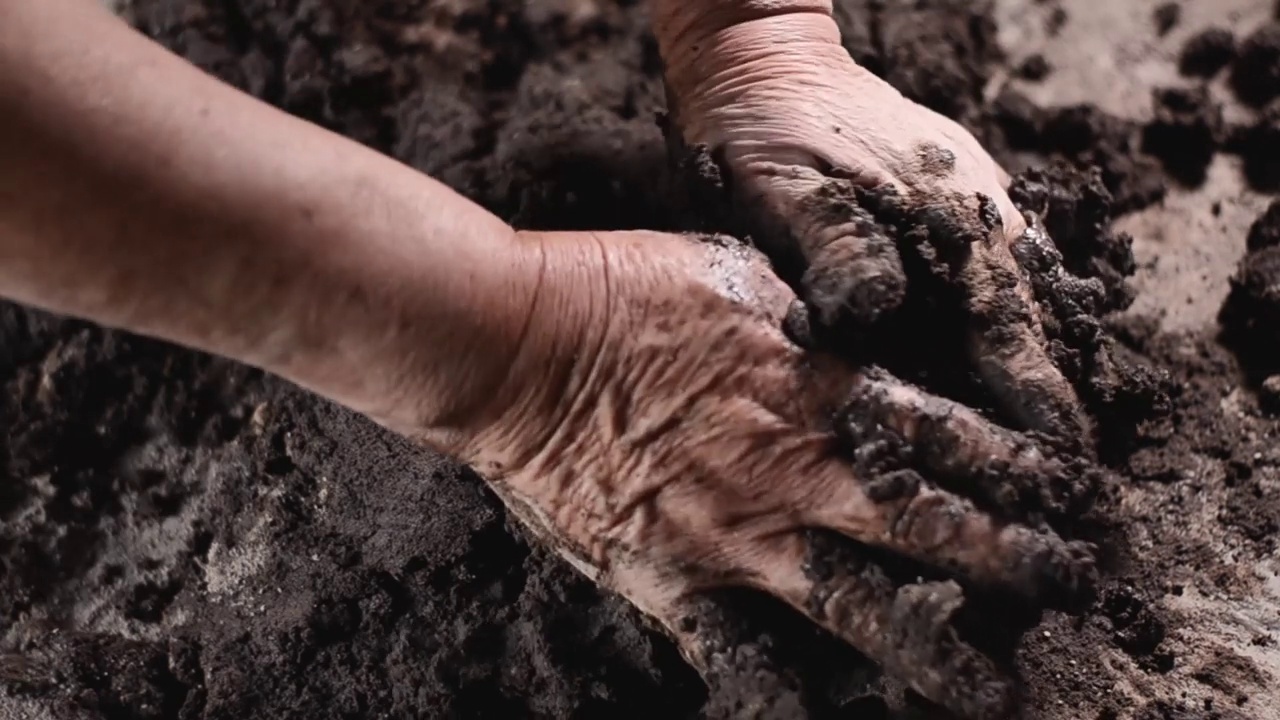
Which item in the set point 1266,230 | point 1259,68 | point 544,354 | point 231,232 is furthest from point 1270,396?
point 231,232

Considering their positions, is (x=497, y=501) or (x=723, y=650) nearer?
(x=723, y=650)

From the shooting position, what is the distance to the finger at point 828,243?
0.96 meters

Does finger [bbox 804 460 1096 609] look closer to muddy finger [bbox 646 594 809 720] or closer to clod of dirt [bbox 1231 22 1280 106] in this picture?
muddy finger [bbox 646 594 809 720]

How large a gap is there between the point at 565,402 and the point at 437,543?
0.30 metres

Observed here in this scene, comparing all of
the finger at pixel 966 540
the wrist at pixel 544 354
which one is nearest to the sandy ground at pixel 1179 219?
the finger at pixel 966 540

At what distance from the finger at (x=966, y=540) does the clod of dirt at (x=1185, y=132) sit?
0.83 meters

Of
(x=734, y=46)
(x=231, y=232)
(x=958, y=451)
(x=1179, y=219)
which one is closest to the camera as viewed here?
(x=231, y=232)

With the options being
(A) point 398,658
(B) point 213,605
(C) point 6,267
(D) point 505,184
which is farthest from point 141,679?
(D) point 505,184

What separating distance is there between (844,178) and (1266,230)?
71 centimetres

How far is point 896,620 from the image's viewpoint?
904 mm

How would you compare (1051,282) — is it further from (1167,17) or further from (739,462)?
(1167,17)

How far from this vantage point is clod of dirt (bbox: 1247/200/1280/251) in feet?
4.64

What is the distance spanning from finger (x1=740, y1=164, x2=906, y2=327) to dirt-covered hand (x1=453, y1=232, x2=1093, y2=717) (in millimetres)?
38

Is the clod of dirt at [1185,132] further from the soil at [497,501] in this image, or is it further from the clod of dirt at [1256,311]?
the clod of dirt at [1256,311]
